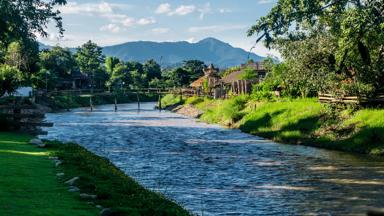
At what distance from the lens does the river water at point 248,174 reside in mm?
18422

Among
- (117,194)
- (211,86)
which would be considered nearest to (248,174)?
(117,194)

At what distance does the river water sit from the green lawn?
481 centimetres

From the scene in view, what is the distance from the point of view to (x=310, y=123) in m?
41.9

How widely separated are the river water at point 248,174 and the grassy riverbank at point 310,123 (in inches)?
70.6

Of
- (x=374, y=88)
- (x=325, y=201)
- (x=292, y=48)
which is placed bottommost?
(x=325, y=201)

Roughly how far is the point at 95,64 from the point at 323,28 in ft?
426

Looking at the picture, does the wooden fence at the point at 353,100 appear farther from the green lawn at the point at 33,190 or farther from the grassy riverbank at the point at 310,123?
the green lawn at the point at 33,190

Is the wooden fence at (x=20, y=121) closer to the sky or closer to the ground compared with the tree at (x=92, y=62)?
closer to the ground

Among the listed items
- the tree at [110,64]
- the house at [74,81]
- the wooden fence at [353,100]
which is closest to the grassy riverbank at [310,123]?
the wooden fence at [353,100]

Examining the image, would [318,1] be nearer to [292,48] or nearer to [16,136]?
[292,48]

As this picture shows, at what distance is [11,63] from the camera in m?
87.8

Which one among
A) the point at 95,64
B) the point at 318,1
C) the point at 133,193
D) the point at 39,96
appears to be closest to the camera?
the point at 133,193

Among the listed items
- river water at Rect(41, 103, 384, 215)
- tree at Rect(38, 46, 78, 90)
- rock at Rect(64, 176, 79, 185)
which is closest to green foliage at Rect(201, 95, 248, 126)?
river water at Rect(41, 103, 384, 215)

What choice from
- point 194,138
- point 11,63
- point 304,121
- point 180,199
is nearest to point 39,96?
point 11,63
